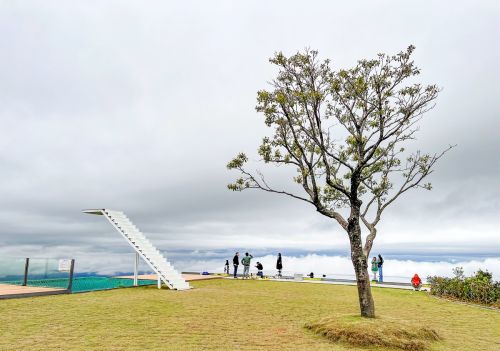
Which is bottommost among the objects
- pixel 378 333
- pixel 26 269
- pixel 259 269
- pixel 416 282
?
pixel 378 333

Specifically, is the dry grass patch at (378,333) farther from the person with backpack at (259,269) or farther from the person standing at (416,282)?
the person with backpack at (259,269)

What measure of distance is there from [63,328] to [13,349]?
2255 mm

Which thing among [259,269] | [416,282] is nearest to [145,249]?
Answer: [259,269]

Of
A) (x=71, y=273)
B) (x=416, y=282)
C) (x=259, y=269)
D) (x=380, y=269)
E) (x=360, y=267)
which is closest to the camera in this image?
(x=360, y=267)

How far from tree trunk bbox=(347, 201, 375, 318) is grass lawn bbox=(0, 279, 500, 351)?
64 centimetres

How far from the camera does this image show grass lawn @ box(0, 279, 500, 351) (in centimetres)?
941

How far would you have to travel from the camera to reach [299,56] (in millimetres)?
13867

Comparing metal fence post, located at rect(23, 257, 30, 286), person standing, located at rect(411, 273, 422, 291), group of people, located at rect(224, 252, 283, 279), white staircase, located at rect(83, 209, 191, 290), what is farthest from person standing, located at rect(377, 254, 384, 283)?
metal fence post, located at rect(23, 257, 30, 286)

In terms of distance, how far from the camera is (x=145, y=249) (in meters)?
22.6

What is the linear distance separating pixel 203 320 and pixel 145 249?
11560 millimetres

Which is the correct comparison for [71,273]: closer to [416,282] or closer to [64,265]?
[64,265]

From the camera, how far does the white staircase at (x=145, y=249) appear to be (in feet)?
70.2

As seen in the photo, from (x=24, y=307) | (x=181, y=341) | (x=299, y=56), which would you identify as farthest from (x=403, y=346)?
(x=24, y=307)

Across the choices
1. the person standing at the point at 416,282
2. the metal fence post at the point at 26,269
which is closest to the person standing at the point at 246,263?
the person standing at the point at 416,282
